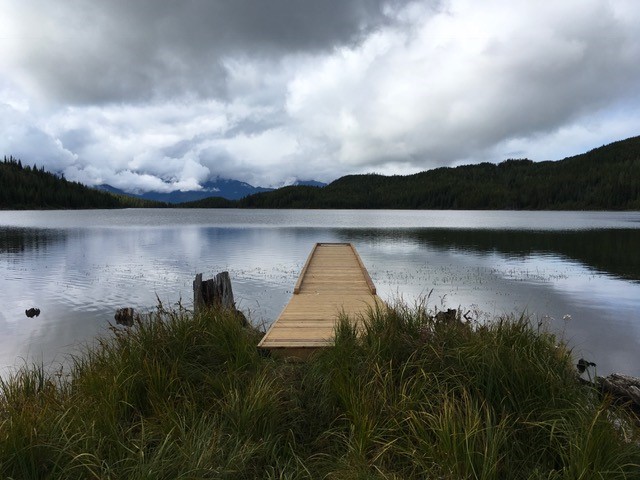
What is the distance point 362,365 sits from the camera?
557 centimetres

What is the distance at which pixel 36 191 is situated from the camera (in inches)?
6422

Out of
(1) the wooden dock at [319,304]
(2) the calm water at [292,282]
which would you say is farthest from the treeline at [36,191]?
(1) the wooden dock at [319,304]

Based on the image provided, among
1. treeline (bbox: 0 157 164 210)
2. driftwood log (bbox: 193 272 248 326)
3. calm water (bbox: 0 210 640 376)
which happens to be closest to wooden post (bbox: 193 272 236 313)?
driftwood log (bbox: 193 272 248 326)

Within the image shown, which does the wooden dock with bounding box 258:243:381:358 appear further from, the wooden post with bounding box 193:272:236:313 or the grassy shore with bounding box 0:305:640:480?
the wooden post with bounding box 193:272:236:313

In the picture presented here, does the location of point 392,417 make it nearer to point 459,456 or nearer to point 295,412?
point 459,456

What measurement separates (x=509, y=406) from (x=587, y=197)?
208723mm

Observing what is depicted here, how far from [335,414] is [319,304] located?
7.10m

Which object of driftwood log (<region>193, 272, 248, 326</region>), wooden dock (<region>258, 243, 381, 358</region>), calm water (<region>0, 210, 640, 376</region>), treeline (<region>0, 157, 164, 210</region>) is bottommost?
calm water (<region>0, 210, 640, 376</region>)

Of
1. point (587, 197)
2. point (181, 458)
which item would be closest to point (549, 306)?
point (181, 458)

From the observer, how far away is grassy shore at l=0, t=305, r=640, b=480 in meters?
3.73

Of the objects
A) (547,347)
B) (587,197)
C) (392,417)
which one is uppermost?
(587,197)

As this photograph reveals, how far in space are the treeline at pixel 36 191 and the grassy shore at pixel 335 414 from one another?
603ft

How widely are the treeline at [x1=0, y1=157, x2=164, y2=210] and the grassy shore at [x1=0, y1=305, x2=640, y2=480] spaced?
603 ft

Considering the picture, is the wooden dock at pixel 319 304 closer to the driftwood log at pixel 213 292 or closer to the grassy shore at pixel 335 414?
the grassy shore at pixel 335 414
